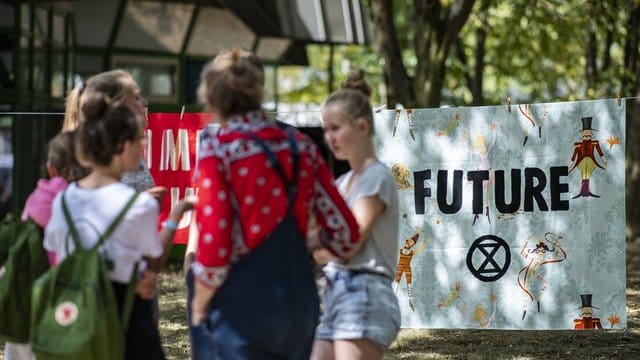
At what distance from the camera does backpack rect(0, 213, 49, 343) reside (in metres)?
4.53

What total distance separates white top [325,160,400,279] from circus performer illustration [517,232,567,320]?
372cm

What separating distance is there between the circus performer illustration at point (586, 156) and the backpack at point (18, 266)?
15.0 ft

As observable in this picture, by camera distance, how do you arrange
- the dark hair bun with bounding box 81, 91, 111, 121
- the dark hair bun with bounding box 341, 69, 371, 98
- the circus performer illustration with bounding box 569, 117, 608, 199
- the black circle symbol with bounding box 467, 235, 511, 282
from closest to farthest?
the dark hair bun with bounding box 81, 91, 111, 121
the dark hair bun with bounding box 341, 69, 371, 98
the circus performer illustration with bounding box 569, 117, 608, 199
the black circle symbol with bounding box 467, 235, 511, 282

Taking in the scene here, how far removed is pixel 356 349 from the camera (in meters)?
4.49

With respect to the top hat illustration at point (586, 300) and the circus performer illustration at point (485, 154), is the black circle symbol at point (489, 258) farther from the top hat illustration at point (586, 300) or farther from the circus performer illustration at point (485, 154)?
the top hat illustration at point (586, 300)

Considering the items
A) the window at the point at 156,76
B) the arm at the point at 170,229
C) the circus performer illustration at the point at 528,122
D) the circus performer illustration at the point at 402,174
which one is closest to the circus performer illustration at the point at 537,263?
the circus performer illustration at the point at 528,122

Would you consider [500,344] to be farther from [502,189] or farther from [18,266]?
[18,266]

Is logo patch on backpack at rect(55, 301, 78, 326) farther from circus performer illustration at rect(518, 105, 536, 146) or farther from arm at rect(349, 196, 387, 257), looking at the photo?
circus performer illustration at rect(518, 105, 536, 146)

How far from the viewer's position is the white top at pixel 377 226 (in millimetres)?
4520

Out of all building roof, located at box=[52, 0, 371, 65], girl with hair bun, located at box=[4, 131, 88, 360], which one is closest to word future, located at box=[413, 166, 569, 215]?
girl with hair bun, located at box=[4, 131, 88, 360]

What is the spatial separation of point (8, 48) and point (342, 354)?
12.1 meters

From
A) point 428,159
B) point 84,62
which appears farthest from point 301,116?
point 428,159

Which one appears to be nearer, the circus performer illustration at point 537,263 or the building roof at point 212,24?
the circus performer illustration at point 537,263

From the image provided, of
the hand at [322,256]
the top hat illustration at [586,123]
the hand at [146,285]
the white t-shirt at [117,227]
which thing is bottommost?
the hand at [146,285]
